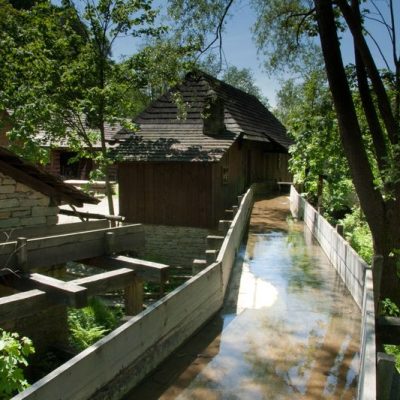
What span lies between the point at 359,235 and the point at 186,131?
8252mm

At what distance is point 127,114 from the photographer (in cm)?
1725

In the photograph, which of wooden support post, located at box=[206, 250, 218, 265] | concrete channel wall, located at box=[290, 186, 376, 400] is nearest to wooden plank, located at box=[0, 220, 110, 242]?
wooden support post, located at box=[206, 250, 218, 265]

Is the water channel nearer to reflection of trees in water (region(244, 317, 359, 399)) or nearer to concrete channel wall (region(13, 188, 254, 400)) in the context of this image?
reflection of trees in water (region(244, 317, 359, 399))

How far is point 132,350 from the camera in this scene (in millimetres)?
4648

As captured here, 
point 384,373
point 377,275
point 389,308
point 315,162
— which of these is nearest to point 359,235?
point 315,162

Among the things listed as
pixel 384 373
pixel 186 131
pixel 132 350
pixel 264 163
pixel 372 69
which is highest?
pixel 372 69

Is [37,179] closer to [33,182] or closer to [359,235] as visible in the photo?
[33,182]

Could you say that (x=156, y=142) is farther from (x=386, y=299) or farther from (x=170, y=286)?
(x=386, y=299)

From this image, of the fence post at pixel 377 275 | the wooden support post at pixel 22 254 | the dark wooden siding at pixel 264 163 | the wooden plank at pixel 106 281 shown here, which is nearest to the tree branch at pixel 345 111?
the fence post at pixel 377 275

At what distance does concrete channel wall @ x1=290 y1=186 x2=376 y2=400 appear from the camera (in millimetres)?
3988

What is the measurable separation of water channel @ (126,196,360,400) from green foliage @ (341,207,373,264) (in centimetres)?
307

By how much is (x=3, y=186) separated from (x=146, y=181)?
9965 mm

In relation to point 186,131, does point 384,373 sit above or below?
below

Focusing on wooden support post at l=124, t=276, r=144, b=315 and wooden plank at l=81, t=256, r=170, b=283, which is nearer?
wooden plank at l=81, t=256, r=170, b=283
